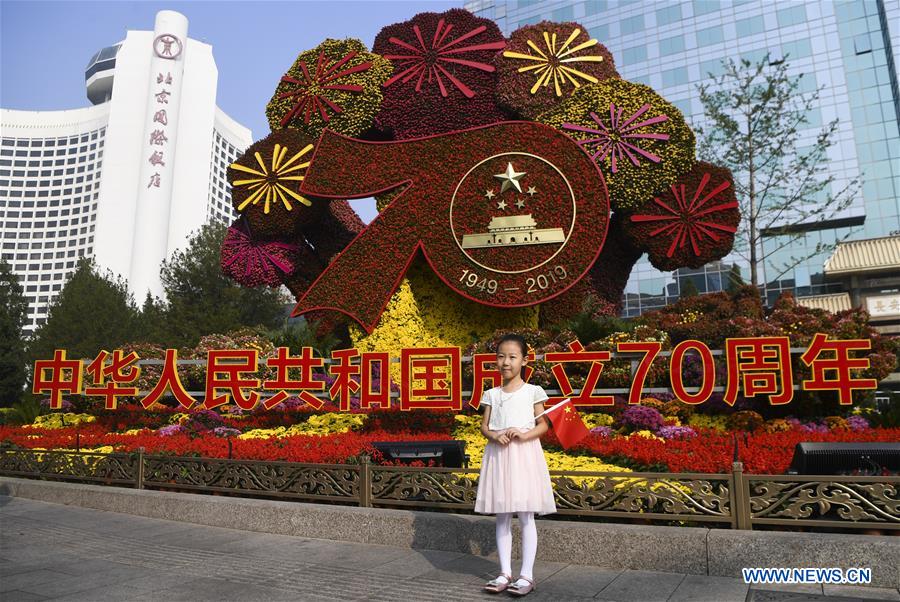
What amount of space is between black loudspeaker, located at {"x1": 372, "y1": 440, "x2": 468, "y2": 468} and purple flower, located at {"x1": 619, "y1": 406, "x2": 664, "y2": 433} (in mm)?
3458

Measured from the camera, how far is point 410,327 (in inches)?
467

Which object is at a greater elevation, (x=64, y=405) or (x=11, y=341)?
(x=11, y=341)

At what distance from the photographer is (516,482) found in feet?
11.4

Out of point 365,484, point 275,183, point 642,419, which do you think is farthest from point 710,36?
point 365,484

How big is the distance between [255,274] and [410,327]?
4.38 metres

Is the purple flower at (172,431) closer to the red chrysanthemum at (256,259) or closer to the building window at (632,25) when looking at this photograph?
the red chrysanthemum at (256,259)

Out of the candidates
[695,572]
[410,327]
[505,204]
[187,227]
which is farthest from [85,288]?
[187,227]

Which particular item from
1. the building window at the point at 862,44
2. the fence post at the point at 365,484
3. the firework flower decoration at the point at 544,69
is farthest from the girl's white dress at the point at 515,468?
the building window at the point at 862,44

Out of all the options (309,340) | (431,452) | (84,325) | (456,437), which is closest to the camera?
(431,452)

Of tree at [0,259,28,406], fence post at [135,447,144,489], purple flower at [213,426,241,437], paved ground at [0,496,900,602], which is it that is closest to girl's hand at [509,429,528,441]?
paved ground at [0,496,900,602]

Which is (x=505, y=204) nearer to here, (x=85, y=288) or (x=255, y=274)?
(x=255, y=274)

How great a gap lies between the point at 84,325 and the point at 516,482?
26188mm

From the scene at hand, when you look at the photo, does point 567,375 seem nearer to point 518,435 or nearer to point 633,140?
point 633,140

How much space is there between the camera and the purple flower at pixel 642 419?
8.32m
